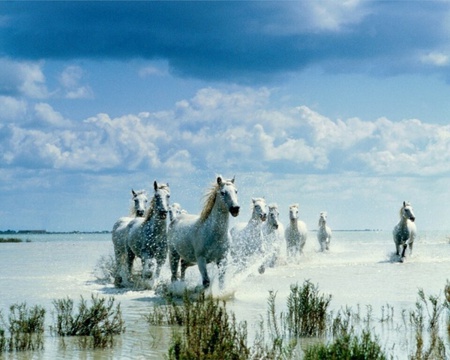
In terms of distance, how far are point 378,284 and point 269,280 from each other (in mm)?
2841

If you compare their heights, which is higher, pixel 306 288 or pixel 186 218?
pixel 186 218

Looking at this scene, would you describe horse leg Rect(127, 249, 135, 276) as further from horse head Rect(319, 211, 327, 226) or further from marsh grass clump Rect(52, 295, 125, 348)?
horse head Rect(319, 211, 327, 226)

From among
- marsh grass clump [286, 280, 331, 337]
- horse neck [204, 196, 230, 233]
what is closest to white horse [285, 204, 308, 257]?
horse neck [204, 196, 230, 233]

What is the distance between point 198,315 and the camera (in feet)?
22.0

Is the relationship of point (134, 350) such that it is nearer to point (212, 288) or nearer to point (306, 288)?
point (306, 288)

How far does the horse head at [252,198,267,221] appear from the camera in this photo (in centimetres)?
1819

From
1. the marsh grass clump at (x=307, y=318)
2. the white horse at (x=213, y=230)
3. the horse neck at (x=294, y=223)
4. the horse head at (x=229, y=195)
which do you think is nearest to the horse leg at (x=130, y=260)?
the white horse at (x=213, y=230)

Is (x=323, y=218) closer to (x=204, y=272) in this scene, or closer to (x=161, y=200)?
(x=161, y=200)

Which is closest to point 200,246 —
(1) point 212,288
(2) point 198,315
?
(1) point 212,288

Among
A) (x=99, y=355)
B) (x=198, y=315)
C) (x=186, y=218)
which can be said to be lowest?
(x=99, y=355)

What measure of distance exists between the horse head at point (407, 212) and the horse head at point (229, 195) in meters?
13.7

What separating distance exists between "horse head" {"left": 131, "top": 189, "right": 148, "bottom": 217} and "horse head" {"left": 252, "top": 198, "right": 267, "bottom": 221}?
3476mm

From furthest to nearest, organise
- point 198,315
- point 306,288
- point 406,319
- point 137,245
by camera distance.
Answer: point 137,245
point 406,319
point 306,288
point 198,315

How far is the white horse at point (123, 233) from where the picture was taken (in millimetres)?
15680
